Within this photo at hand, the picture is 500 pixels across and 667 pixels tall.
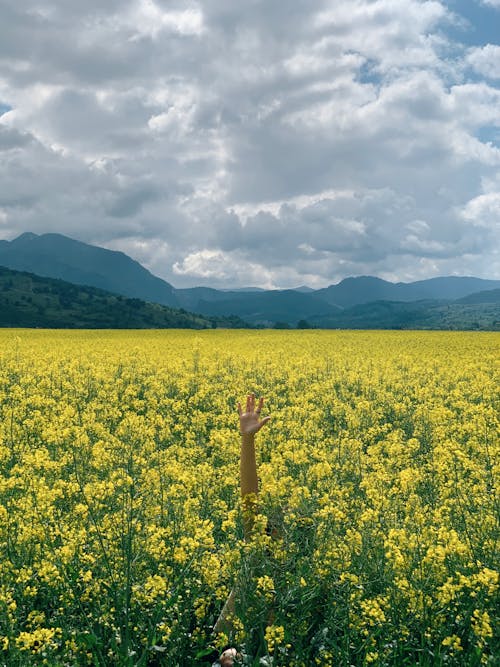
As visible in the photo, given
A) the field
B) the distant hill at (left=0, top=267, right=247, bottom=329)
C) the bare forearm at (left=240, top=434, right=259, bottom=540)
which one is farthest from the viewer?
the distant hill at (left=0, top=267, right=247, bottom=329)

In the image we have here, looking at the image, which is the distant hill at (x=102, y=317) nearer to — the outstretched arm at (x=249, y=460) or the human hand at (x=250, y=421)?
the human hand at (x=250, y=421)

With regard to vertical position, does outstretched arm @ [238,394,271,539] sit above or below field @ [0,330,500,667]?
above

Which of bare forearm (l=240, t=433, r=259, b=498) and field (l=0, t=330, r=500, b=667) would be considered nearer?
field (l=0, t=330, r=500, b=667)

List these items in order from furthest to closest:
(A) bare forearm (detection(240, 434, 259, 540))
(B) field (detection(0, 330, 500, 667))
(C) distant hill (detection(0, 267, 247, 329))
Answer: (C) distant hill (detection(0, 267, 247, 329)) → (A) bare forearm (detection(240, 434, 259, 540)) → (B) field (detection(0, 330, 500, 667))

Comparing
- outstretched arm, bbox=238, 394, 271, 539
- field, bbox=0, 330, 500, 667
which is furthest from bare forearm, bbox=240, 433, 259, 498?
field, bbox=0, 330, 500, 667

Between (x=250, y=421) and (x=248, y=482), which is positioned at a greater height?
(x=250, y=421)

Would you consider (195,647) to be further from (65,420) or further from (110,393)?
(110,393)

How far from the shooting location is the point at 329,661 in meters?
4.61

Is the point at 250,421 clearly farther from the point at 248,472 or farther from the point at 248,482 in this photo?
the point at 248,482

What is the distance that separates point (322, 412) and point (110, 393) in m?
6.71

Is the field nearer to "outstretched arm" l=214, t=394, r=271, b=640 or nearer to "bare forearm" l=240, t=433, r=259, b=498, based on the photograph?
"outstretched arm" l=214, t=394, r=271, b=640

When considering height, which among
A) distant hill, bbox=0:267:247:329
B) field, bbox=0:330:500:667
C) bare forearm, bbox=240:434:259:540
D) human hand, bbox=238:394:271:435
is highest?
distant hill, bbox=0:267:247:329

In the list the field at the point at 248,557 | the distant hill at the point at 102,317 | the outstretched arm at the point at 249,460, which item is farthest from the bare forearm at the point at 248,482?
the distant hill at the point at 102,317

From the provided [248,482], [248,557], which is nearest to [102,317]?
[248,482]
